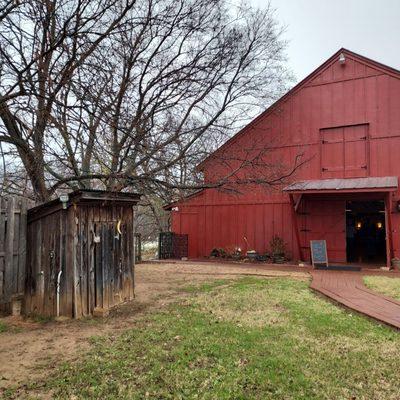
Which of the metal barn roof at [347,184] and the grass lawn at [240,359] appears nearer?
the grass lawn at [240,359]

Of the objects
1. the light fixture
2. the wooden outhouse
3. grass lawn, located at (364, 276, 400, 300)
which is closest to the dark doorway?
grass lawn, located at (364, 276, 400, 300)

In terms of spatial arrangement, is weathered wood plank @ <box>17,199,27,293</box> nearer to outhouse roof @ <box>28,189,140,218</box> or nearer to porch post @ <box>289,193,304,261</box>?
outhouse roof @ <box>28,189,140,218</box>

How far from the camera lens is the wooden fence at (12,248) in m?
5.88

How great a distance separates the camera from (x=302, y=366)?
13.0ft

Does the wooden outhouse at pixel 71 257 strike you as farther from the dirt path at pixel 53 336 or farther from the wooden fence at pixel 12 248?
the dirt path at pixel 53 336

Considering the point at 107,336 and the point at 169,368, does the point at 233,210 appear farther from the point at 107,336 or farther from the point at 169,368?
the point at 169,368

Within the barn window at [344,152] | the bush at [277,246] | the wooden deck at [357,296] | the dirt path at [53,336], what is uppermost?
the barn window at [344,152]

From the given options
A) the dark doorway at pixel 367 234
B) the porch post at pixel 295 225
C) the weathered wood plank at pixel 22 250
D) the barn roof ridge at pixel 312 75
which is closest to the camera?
the weathered wood plank at pixel 22 250

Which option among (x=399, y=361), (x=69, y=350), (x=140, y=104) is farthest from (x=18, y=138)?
(x=399, y=361)

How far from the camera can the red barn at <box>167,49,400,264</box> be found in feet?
43.6

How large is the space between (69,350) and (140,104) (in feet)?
20.8

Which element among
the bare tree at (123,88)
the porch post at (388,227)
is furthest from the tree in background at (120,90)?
the porch post at (388,227)

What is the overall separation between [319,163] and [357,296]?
7620 mm

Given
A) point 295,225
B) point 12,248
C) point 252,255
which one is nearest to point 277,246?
point 252,255
